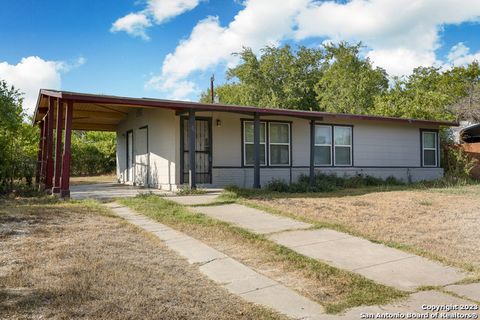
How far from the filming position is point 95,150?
2477 cm

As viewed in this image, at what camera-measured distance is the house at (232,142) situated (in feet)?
36.6

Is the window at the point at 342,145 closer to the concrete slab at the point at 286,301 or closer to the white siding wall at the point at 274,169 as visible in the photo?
the white siding wall at the point at 274,169

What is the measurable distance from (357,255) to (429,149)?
14.0 metres

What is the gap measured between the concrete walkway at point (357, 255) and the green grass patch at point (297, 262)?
0.61ft

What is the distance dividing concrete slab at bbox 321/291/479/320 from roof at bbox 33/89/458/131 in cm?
815

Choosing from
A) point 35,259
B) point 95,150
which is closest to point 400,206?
point 35,259

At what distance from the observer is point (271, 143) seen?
13.7 meters

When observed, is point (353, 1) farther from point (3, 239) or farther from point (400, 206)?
point (3, 239)

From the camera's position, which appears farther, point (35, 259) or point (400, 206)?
point (400, 206)

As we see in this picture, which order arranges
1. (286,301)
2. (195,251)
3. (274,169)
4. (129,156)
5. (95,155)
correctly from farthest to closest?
1. (95,155)
2. (129,156)
3. (274,169)
4. (195,251)
5. (286,301)

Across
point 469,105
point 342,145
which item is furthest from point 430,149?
point 469,105

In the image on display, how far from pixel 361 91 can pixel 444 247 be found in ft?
87.0

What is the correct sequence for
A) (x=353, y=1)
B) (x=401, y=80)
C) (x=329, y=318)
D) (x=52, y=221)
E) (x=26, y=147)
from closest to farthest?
A: (x=329, y=318)
(x=52, y=221)
(x=26, y=147)
(x=353, y=1)
(x=401, y=80)

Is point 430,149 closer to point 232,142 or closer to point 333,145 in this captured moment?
point 333,145
